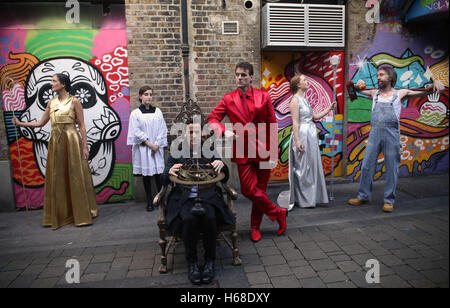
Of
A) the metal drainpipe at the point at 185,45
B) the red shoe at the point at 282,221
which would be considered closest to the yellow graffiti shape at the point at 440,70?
the red shoe at the point at 282,221

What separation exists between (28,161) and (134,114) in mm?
2202

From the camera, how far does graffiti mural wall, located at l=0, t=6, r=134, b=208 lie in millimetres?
5375

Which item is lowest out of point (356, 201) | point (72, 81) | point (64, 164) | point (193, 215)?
point (356, 201)

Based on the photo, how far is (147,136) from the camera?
516 centimetres

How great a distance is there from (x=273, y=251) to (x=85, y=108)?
4.10 metres

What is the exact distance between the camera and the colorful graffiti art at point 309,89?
20.2ft

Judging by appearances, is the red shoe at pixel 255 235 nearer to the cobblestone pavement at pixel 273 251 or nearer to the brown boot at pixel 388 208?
the cobblestone pavement at pixel 273 251

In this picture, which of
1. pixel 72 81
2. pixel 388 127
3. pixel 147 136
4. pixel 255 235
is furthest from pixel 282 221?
pixel 72 81

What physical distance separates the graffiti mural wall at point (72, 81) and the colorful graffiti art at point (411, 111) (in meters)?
4.53

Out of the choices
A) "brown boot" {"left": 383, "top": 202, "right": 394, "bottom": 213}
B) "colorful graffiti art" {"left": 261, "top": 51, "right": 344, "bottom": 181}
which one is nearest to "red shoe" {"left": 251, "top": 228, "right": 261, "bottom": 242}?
"brown boot" {"left": 383, "top": 202, "right": 394, "bottom": 213}

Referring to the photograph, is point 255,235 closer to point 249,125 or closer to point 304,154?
point 249,125

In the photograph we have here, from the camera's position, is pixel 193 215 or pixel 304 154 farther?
pixel 304 154
